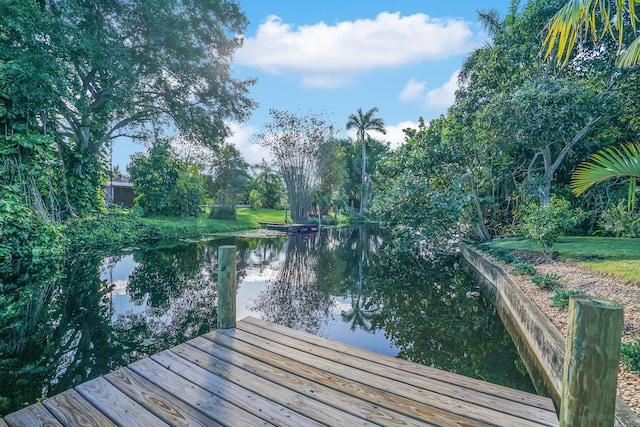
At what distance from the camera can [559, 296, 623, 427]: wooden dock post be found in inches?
60.0

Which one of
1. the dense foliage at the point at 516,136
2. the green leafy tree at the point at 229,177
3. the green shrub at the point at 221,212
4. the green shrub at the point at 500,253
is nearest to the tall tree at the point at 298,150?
the green leafy tree at the point at 229,177

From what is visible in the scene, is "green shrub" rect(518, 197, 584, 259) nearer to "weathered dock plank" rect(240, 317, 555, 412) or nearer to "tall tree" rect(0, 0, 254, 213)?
"weathered dock plank" rect(240, 317, 555, 412)

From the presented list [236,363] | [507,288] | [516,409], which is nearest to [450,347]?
[507,288]

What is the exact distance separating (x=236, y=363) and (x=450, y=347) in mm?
3217

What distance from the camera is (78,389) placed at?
2285 millimetres

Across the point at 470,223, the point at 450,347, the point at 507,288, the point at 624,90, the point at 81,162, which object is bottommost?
the point at 450,347

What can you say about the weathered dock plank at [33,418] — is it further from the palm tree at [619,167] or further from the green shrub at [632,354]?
the palm tree at [619,167]

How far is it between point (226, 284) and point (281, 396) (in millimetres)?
1406

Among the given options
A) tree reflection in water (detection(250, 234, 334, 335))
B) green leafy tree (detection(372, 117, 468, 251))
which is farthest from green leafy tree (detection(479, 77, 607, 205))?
tree reflection in water (detection(250, 234, 334, 335))

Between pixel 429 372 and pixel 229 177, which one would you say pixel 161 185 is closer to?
pixel 229 177

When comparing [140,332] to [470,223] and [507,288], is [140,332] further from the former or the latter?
[470,223]

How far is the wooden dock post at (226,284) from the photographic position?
3.33m

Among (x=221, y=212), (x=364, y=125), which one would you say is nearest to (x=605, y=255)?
(x=221, y=212)

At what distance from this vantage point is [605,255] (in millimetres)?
6750
